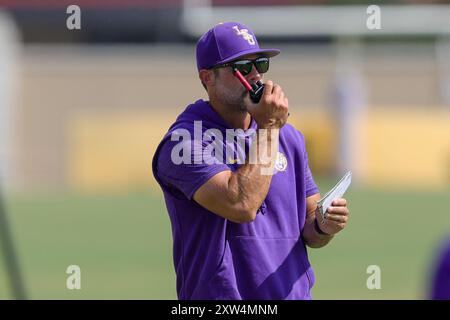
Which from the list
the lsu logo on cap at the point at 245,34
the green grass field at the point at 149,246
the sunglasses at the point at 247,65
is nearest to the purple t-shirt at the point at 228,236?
the sunglasses at the point at 247,65

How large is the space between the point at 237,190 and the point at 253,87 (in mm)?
479

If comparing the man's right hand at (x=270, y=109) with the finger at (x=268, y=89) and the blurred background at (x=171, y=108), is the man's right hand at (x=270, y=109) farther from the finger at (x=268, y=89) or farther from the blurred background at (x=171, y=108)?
the blurred background at (x=171, y=108)

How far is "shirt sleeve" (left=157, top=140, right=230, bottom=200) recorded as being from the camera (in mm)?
4859

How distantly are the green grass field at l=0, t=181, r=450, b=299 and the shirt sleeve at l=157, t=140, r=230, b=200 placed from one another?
3.55m

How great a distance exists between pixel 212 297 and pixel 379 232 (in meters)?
12.1

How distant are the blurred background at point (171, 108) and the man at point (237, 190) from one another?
33.5 ft

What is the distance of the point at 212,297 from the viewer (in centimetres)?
486

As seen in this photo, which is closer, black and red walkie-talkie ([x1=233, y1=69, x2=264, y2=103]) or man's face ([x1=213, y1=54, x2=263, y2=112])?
black and red walkie-talkie ([x1=233, y1=69, x2=264, y2=103])

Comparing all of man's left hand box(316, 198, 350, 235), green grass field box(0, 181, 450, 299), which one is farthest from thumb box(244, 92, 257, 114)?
green grass field box(0, 181, 450, 299)

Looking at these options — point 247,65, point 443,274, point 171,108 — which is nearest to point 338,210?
point 247,65

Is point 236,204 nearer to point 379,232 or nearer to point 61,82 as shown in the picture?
point 379,232

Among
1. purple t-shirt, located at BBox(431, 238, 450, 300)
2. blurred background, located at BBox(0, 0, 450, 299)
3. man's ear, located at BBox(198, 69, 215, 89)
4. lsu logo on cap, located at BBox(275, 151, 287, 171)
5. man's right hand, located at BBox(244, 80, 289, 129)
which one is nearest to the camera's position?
purple t-shirt, located at BBox(431, 238, 450, 300)

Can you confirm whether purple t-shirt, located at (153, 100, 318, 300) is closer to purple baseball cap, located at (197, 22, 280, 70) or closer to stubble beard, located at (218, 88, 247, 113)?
stubble beard, located at (218, 88, 247, 113)
